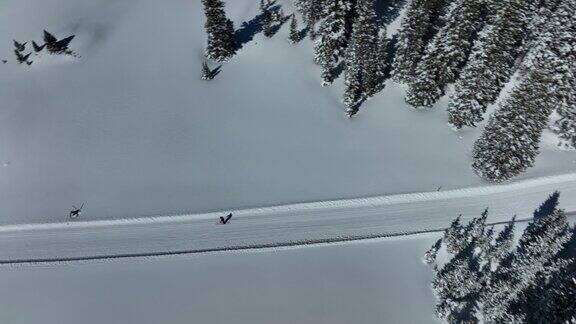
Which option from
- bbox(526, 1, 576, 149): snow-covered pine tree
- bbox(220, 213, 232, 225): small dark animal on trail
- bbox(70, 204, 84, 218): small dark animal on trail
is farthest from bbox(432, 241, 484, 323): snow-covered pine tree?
bbox(70, 204, 84, 218): small dark animal on trail

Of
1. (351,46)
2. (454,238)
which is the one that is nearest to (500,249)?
(454,238)

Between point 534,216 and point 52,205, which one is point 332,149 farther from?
point 52,205

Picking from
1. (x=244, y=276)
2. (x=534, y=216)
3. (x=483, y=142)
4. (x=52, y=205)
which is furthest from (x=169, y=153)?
(x=534, y=216)

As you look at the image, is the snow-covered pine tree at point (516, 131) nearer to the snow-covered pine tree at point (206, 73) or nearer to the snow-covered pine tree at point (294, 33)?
the snow-covered pine tree at point (294, 33)

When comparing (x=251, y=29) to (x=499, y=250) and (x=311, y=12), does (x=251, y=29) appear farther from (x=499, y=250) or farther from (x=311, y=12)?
(x=499, y=250)

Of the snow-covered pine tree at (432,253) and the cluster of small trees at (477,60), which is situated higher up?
the cluster of small trees at (477,60)

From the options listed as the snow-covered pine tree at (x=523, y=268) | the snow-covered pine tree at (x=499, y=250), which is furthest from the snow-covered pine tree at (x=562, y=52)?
the snow-covered pine tree at (x=499, y=250)
